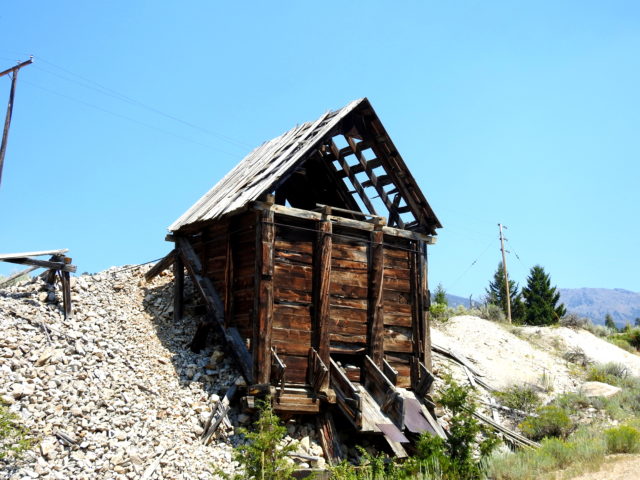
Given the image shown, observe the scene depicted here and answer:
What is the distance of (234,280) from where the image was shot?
48.1 feet

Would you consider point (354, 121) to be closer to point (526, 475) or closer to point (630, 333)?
point (526, 475)

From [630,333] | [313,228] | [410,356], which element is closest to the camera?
[313,228]

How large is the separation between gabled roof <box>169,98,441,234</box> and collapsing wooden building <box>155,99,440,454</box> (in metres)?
0.03

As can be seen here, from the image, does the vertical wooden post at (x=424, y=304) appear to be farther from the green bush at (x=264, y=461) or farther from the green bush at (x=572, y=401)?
the green bush at (x=264, y=461)

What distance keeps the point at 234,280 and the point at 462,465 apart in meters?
6.10

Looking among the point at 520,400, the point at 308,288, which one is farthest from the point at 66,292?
the point at 520,400

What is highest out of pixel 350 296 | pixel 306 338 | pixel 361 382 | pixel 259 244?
pixel 259 244

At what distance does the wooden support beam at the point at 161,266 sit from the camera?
17.1 meters

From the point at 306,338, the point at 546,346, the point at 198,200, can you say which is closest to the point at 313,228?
the point at 306,338

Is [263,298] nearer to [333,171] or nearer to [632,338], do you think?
[333,171]

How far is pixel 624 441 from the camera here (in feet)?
40.8

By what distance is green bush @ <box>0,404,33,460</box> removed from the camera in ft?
33.7

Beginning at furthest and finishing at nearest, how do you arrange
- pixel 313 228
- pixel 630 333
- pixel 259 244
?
pixel 630 333 < pixel 313 228 < pixel 259 244

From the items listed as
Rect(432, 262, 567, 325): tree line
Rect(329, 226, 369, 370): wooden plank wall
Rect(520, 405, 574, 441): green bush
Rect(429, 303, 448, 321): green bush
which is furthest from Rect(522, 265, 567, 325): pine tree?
Rect(329, 226, 369, 370): wooden plank wall
